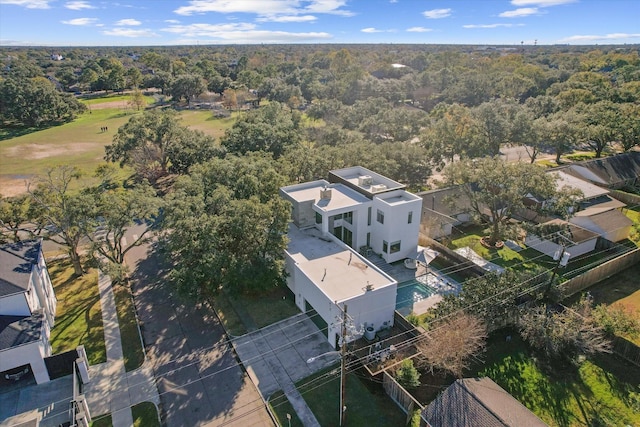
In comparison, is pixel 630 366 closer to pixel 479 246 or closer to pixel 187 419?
pixel 479 246

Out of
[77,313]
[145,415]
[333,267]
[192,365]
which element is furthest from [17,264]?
[333,267]

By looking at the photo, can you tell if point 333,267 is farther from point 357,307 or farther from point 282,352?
point 282,352

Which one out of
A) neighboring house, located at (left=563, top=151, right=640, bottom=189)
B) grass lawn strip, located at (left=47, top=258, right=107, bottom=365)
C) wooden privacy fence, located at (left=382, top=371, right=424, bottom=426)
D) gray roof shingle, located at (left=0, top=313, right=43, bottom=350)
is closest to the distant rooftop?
wooden privacy fence, located at (left=382, top=371, right=424, bottom=426)

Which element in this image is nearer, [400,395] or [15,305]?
[400,395]

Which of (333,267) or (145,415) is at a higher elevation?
(333,267)

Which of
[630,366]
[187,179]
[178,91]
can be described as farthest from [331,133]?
[178,91]

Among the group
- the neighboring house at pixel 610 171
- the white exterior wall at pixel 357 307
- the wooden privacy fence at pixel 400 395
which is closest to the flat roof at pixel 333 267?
the white exterior wall at pixel 357 307

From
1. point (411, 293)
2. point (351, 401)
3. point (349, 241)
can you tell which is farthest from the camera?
point (349, 241)
